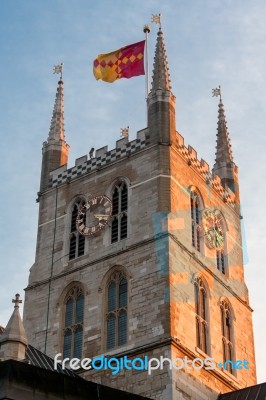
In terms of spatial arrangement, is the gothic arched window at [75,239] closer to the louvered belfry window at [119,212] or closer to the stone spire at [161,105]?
the louvered belfry window at [119,212]

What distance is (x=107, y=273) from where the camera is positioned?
43312 millimetres

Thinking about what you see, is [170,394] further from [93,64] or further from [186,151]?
[93,64]

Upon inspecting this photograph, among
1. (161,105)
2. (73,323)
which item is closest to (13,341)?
(73,323)

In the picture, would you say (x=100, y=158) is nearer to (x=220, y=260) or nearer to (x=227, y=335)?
(x=220, y=260)

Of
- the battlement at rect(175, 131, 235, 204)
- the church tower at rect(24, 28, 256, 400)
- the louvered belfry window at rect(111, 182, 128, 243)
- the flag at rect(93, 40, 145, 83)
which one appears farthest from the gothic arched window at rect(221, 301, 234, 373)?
the flag at rect(93, 40, 145, 83)

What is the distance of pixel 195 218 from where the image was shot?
150 feet

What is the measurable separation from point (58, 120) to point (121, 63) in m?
4.85

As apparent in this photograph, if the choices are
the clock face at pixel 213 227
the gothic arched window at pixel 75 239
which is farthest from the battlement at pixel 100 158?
the clock face at pixel 213 227

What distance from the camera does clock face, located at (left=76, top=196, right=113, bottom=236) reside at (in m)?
45.3

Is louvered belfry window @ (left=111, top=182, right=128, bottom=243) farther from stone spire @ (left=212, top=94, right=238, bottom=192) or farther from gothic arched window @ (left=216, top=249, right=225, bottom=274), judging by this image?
stone spire @ (left=212, top=94, right=238, bottom=192)

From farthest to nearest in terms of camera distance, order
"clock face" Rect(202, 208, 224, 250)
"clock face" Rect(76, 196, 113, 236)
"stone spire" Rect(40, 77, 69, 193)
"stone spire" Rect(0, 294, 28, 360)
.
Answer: "stone spire" Rect(40, 77, 69, 193) < "clock face" Rect(202, 208, 224, 250) < "clock face" Rect(76, 196, 113, 236) < "stone spire" Rect(0, 294, 28, 360)

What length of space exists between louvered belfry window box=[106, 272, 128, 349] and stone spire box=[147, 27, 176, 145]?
23.6 ft

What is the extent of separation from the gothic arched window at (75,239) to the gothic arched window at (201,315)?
597 cm

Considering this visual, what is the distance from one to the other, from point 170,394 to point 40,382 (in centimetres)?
1024
